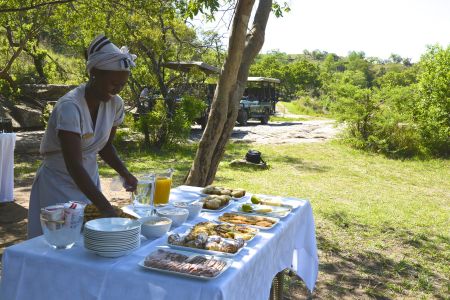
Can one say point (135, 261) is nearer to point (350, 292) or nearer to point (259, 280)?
point (259, 280)

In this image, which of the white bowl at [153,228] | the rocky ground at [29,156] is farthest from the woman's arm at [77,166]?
the rocky ground at [29,156]

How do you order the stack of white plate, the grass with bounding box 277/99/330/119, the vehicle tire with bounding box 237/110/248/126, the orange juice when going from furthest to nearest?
the grass with bounding box 277/99/330/119 < the vehicle tire with bounding box 237/110/248/126 < the orange juice < the stack of white plate

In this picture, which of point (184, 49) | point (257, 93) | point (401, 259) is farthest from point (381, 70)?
point (401, 259)

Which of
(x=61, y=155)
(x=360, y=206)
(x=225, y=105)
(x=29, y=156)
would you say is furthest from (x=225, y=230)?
(x=29, y=156)

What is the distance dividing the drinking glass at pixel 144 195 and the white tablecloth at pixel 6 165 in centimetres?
419

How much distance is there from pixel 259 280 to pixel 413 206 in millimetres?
5857

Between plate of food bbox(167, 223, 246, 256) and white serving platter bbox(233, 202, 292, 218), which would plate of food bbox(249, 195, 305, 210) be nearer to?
white serving platter bbox(233, 202, 292, 218)

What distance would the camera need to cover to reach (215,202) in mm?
2518

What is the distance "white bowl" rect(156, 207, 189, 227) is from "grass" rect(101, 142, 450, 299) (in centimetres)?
189

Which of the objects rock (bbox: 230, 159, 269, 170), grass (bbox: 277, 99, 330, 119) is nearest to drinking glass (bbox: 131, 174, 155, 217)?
rock (bbox: 230, 159, 269, 170)

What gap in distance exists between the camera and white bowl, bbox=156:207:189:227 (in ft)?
7.03

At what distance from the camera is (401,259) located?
4.69 m

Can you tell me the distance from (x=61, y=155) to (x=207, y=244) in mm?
941

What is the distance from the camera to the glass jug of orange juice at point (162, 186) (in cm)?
238
